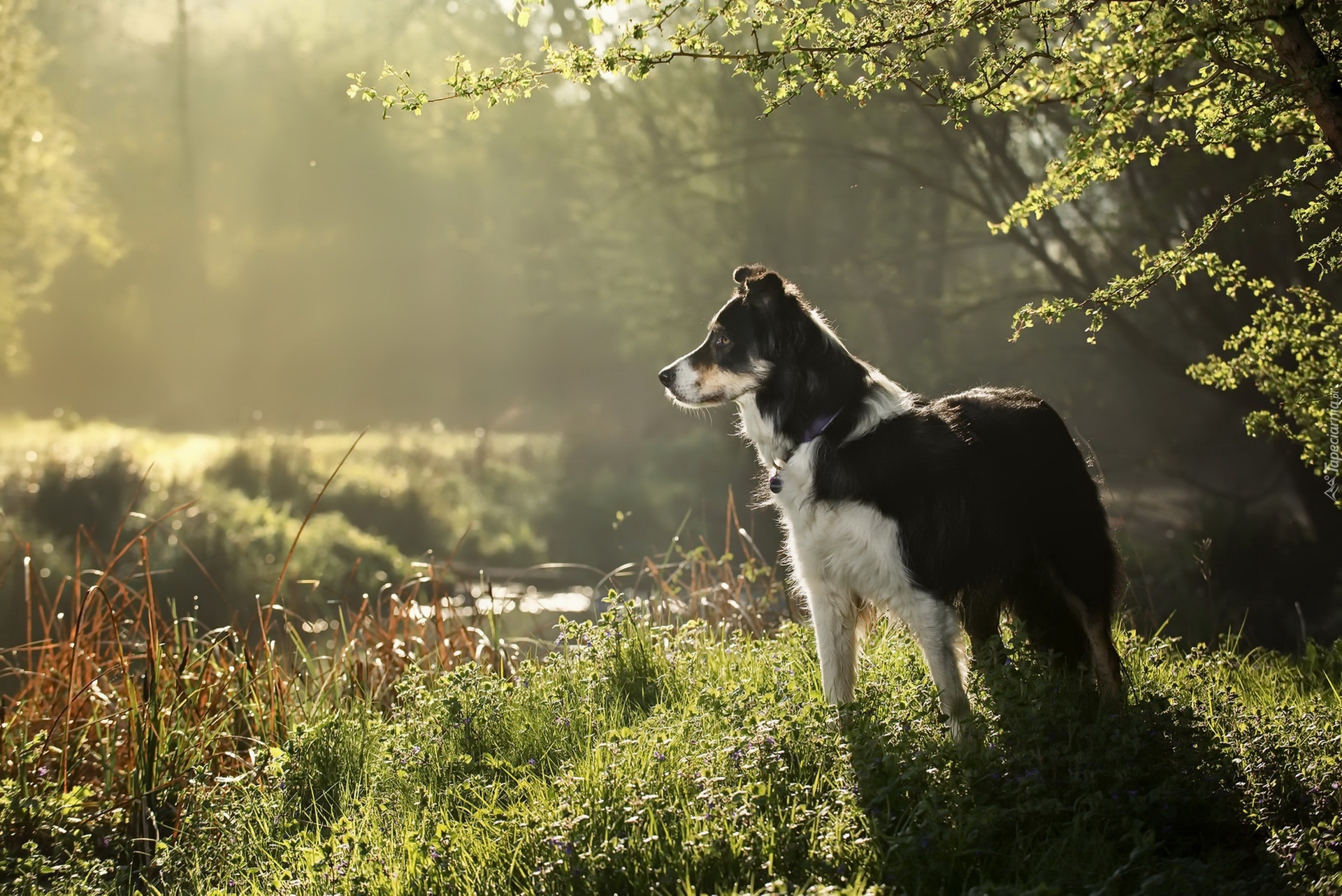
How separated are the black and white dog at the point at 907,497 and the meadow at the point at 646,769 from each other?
0.25 meters

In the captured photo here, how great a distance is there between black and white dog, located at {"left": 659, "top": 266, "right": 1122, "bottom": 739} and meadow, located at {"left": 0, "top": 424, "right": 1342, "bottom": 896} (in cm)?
25

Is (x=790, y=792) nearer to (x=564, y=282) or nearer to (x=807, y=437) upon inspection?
(x=807, y=437)

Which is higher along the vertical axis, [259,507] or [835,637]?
[259,507]

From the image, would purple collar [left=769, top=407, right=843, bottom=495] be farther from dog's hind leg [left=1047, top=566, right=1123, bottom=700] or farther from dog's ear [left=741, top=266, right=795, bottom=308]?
dog's hind leg [left=1047, top=566, right=1123, bottom=700]

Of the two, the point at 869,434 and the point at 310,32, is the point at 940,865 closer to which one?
the point at 869,434

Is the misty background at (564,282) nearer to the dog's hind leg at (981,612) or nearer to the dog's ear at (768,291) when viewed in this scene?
the dog's hind leg at (981,612)

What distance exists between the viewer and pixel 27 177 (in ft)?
71.2

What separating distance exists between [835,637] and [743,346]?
133 cm

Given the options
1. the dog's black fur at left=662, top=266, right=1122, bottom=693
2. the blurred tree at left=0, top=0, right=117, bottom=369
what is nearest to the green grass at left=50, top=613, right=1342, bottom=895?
the dog's black fur at left=662, top=266, right=1122, bottom=693

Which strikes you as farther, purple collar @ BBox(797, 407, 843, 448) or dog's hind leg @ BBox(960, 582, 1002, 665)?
purple collar @ BBox(797, 407, 843, 448)

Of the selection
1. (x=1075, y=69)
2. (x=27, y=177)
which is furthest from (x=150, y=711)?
(x=27, y=177)

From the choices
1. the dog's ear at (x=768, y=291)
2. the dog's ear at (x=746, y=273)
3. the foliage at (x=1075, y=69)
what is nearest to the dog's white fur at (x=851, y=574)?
the dog's ear at (x=768, y=291)

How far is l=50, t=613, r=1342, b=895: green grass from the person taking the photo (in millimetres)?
2982

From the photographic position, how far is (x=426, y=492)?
57.1ft
